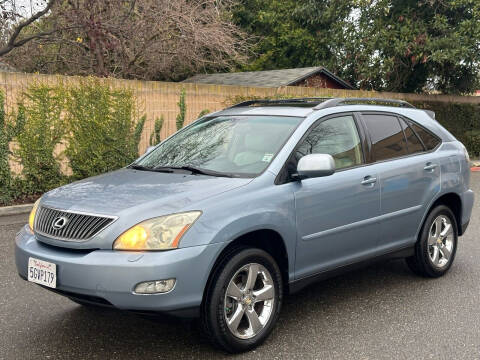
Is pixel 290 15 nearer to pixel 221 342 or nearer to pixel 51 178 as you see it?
pixel 51 178

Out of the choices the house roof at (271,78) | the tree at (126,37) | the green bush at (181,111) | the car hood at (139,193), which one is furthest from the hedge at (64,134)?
the house roof at (271,78)

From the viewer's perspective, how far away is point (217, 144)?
16.1 ft

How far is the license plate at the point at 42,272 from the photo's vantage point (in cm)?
378

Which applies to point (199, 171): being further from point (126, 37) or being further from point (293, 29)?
point (293, 29)

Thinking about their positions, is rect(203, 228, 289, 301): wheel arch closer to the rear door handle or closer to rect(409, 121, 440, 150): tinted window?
the rear door handle

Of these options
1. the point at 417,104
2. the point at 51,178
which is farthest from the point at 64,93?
the point at 417,104

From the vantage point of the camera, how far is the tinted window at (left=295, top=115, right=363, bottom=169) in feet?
15.5

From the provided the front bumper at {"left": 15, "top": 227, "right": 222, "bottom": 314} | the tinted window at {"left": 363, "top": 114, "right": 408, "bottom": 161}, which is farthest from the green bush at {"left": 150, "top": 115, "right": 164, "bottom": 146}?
the front bumper at {"left": 15, "top": 227, "right": 222, "bottom": 314}

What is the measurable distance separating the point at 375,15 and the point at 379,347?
70.5ft

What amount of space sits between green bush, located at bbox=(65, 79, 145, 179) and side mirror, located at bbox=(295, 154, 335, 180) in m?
8.13

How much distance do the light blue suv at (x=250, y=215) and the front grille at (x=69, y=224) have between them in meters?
0.01

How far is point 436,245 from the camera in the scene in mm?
5793

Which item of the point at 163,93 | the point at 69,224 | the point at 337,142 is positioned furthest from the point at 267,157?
the point at 163,93

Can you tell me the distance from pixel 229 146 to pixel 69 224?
150 cm
